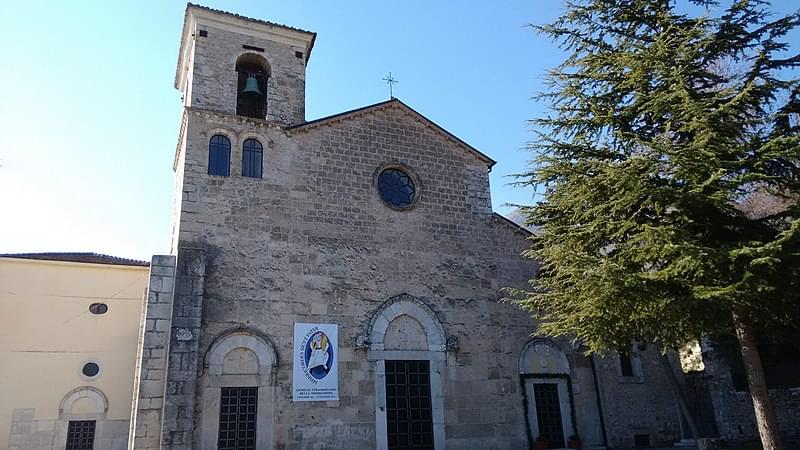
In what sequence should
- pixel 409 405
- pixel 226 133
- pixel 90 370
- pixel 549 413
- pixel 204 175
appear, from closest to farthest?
pixel 204 175 < pixel 409 405 < pixel 226 133 < pixel 549 413 < pixel 90 370

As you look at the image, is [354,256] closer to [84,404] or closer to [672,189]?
[672,189]

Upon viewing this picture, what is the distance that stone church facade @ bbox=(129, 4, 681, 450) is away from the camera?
41.3 ft

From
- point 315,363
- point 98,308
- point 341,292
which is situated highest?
point 98,308

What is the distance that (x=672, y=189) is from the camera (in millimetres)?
9945

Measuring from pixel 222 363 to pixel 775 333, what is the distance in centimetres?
1085

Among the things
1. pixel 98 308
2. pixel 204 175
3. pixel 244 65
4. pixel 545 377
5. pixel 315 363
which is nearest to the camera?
pixel 315 363

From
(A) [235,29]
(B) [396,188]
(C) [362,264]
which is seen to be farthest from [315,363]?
(A) [235,29]

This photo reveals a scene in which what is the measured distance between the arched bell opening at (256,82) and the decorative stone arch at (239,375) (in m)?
6.37

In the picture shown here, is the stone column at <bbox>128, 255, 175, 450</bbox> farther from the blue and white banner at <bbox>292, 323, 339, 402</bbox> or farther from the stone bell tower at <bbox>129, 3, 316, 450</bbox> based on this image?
the blue and white banner at <bbox>292, 323, 339, 402</bbox>

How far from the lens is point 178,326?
12.4m

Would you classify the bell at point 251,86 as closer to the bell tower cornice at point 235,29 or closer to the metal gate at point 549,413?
the bell tower cornice at point 235,29

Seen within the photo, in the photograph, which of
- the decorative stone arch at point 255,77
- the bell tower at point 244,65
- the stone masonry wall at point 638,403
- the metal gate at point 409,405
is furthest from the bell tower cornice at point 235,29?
the stone masonry wall at point 638,403

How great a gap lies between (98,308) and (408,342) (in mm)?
12042

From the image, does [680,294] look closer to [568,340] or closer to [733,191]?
[733,191]
